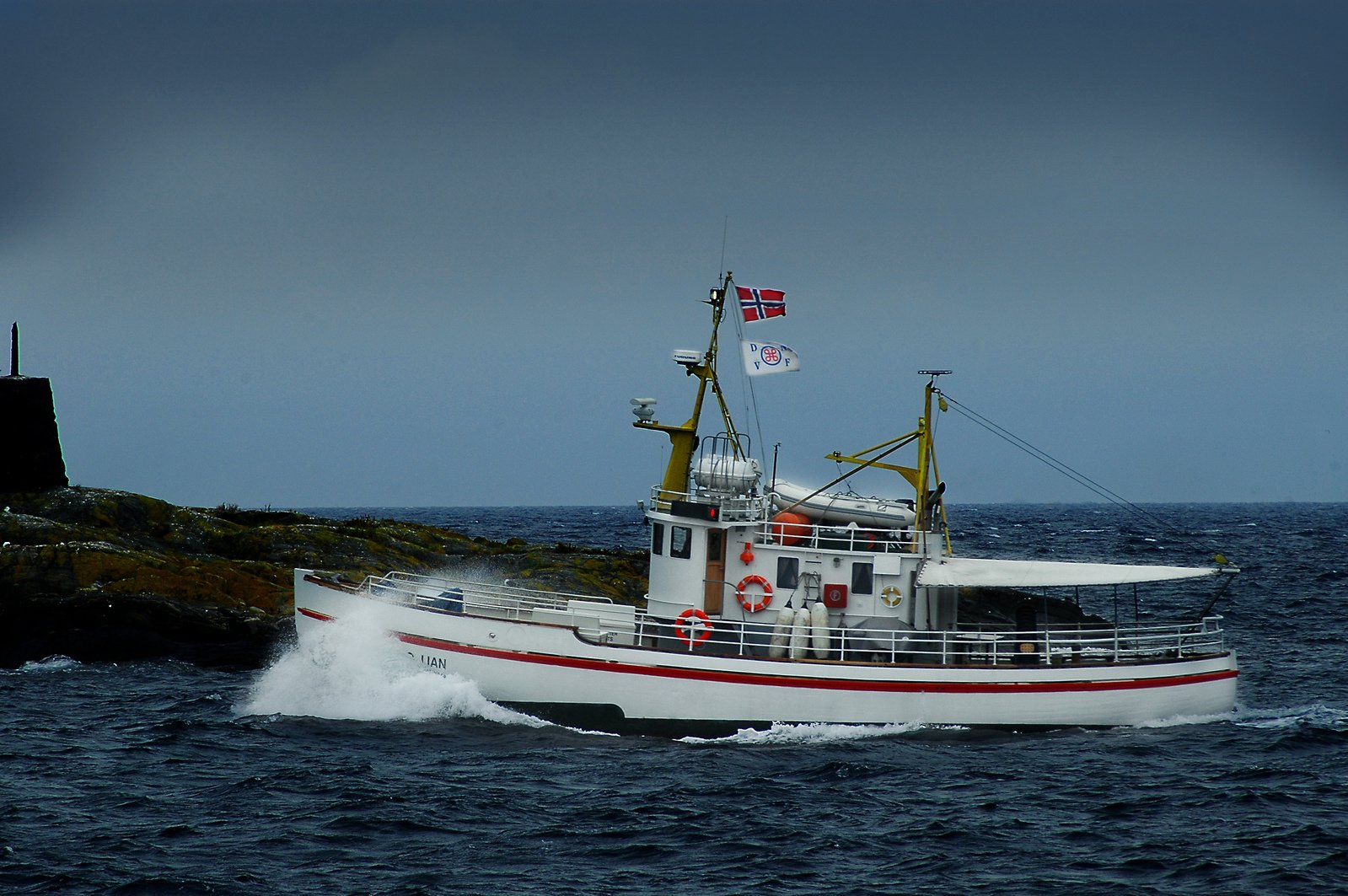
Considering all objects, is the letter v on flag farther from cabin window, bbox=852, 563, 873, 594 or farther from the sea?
the sea

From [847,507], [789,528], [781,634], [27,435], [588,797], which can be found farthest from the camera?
[27,435]

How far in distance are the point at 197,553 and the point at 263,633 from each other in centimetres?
655

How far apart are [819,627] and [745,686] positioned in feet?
5.94

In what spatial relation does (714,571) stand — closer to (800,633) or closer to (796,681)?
(800,633)

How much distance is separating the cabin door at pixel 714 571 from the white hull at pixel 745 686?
153cm

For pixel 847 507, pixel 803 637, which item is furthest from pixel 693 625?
pixel 847 507

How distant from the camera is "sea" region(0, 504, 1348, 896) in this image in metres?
15.7

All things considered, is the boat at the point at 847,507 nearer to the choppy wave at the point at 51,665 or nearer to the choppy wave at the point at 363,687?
the choppy wave at the point at 363,687

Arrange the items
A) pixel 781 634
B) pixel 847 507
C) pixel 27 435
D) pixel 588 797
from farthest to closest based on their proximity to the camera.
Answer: pixel 27 435 → pixel 847 507 → pixel 781 634 → pixel 588 797

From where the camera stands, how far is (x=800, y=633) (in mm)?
23656

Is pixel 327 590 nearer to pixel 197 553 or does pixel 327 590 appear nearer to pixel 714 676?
pixel 714 676

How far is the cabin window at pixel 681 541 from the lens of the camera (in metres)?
24.6

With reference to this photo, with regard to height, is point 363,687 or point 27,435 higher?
point 27,435

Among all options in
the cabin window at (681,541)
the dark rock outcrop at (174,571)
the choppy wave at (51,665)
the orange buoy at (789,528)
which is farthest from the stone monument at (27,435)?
the orange buoy at (789,528)
